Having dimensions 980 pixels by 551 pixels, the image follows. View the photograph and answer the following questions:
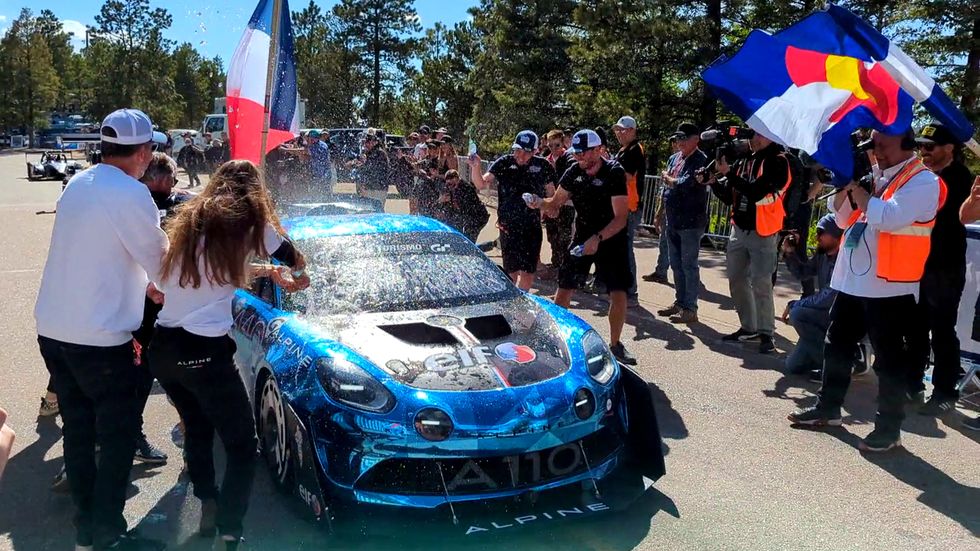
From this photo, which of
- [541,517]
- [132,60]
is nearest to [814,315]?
[541,517]

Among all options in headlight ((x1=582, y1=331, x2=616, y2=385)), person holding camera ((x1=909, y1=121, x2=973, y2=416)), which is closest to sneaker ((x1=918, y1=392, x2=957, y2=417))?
person holding camera ((x1=909, y1=121, x2=973, y2=416))

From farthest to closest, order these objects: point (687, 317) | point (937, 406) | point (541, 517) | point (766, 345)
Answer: point (687, 317)
point (766, 345)
point (937, 406)
point (541, 517)

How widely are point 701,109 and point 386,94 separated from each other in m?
36.0

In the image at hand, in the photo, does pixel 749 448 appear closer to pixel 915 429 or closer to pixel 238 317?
pixel 915 429

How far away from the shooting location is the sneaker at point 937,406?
5.53 metres

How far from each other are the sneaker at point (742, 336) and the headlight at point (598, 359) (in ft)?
11.1

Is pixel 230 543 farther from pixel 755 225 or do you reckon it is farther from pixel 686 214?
pixel 686 214

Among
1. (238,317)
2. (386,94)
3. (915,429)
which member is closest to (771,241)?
(915,429)

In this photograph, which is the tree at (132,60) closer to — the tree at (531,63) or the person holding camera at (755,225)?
the tree at (531,63)

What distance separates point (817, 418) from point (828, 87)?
2.09m

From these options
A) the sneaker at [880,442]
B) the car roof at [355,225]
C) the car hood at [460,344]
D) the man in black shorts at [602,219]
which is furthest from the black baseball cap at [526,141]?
the sneaker at [880,442]

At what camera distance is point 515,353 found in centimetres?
401

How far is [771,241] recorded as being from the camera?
7.04 m

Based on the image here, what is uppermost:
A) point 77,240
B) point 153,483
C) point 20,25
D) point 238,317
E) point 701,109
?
point 20,25
